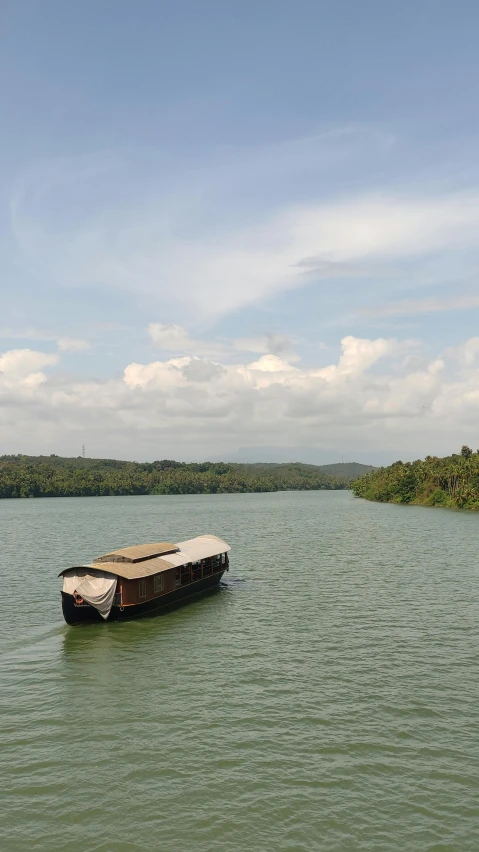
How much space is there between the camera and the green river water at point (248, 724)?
18.9m

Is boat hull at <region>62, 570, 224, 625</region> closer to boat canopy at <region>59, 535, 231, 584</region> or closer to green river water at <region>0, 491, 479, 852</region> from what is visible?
green river water at <region>0, 491, 479, 852</region>

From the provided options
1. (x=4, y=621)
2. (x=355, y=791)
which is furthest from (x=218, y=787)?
(x=4, y=621)

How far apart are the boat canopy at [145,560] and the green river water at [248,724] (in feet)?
11.6

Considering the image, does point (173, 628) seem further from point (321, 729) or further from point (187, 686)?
point (321, 729)

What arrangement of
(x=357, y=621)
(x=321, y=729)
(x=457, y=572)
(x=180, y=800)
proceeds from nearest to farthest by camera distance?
(x=180, y=800)
(x=321, y=729)
(x=357, y=621)
(x=457, y=572)

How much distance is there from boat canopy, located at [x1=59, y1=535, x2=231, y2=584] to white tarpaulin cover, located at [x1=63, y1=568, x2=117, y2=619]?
150 mm

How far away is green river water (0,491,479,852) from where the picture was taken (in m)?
18.9

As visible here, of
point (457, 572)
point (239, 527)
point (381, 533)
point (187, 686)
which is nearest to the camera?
point (187, 686)

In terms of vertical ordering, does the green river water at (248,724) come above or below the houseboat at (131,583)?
below

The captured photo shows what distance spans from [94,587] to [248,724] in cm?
1894

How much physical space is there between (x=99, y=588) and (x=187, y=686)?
13557 millimetres

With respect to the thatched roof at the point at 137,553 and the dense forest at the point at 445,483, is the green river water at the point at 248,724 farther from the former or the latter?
the dense forest at the point at 445,483

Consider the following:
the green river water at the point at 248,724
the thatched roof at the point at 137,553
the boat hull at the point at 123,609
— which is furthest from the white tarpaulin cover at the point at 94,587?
the thatched roof at the point at 137,553

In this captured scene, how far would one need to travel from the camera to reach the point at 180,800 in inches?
794
